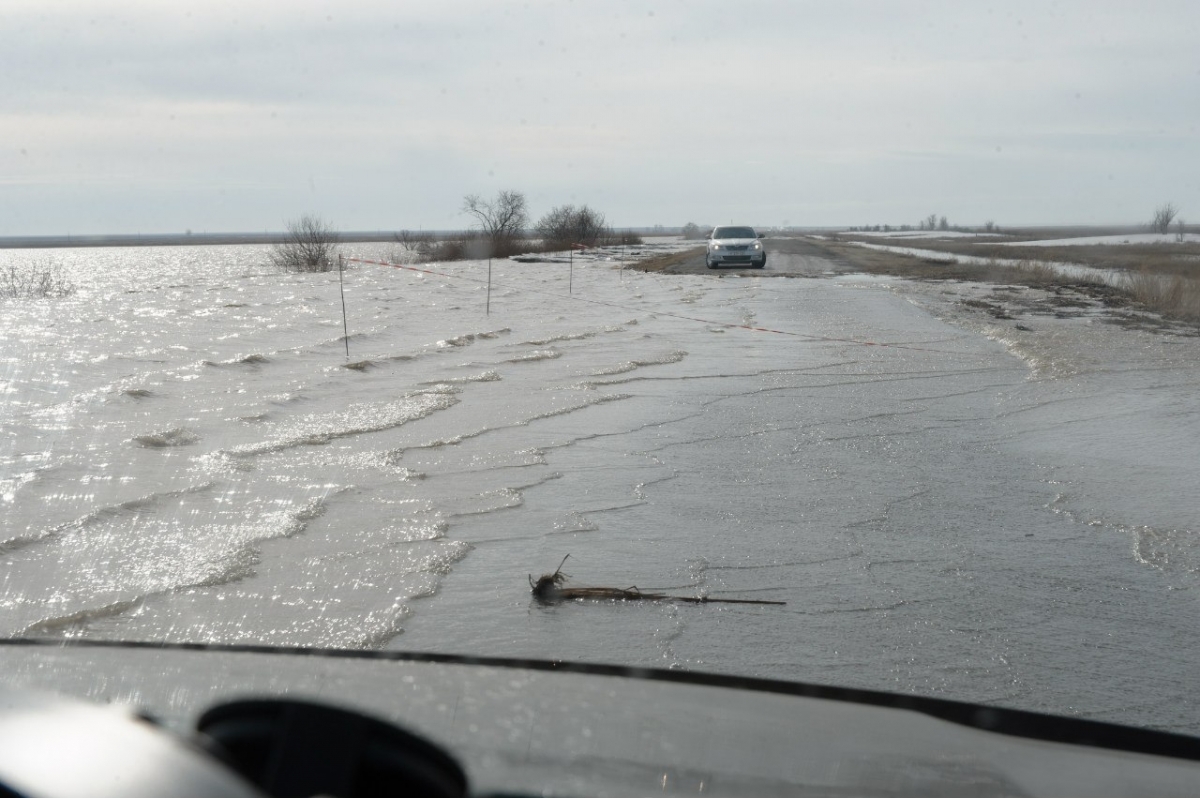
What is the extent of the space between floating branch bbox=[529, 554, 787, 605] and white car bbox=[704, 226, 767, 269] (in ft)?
121

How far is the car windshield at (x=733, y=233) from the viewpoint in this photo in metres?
42.5

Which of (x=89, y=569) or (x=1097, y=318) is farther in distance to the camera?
(x=1097, y=318)

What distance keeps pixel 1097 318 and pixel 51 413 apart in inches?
703

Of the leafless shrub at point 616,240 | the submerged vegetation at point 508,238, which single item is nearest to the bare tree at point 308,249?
the submerged vegetation at point 508,238

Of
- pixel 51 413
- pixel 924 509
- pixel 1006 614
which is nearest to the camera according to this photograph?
pixel 1006 614

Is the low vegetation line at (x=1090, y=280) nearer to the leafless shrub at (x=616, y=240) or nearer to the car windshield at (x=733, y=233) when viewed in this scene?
the car windshield at (x=733, y=233)

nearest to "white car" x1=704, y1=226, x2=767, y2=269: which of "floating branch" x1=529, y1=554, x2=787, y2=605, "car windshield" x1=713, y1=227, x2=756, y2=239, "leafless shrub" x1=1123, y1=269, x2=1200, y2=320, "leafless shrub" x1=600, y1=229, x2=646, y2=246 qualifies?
"car windshield" x1=713, y1=227, x2=756, y2=239

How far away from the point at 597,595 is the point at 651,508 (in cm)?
181

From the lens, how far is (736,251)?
41156 mm

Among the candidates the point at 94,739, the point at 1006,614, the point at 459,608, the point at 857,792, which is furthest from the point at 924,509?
the point at 94,739

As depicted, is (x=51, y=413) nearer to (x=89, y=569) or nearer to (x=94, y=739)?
(x=89, y=569)

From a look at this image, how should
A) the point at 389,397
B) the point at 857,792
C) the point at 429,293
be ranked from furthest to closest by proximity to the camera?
the point at 429,293 < the point at 389,397 < the point at 857,792

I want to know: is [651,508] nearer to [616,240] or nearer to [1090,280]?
[1090,280]

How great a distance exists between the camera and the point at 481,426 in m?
9.99
